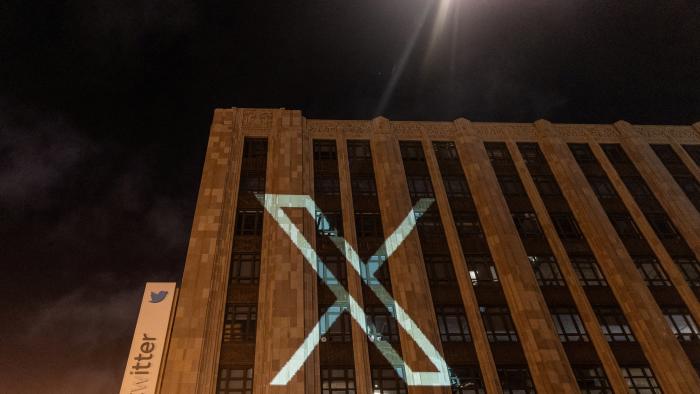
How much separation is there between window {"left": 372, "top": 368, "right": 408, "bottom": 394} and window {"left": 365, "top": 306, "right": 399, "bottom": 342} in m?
1.96

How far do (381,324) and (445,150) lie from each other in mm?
17510

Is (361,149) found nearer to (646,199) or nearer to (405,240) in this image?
(405,240)

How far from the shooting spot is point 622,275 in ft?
104

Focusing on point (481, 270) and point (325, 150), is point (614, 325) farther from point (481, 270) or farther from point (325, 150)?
point (325, 150)

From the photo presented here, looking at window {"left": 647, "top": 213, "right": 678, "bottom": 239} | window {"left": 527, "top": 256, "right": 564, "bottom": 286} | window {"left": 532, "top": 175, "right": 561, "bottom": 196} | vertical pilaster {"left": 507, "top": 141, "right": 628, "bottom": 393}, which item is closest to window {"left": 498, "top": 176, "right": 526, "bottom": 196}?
vertical pilaster {"left": 507, "top": 141, "right": 628, "bottom": 393}

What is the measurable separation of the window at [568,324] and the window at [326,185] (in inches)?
708

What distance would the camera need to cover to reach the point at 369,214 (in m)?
34.2

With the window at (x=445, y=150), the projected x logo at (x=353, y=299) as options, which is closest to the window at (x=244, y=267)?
the projected x logo at (x=353, y=299)

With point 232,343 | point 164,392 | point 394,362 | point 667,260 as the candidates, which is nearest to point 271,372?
point 232,343

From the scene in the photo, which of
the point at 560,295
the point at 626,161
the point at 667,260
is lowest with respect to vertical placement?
the point at 560,295

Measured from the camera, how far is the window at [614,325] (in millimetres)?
29734

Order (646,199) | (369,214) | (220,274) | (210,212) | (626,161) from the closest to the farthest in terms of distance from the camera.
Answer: (220,274) → (210,212) → (369,214) → (646,199) → (626,161)

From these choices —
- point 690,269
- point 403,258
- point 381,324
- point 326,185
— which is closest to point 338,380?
point 381,324

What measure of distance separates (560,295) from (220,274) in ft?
77.3
